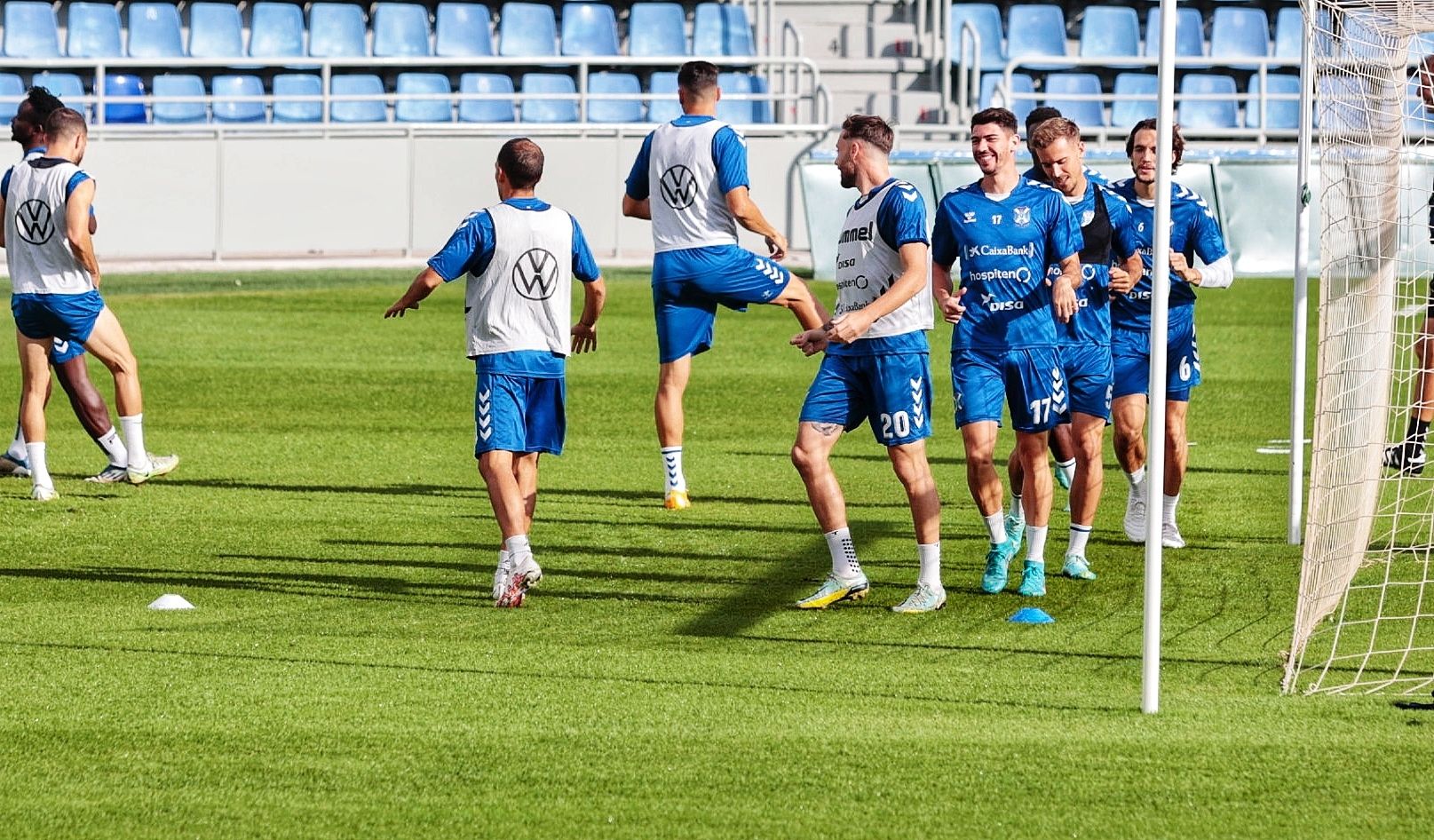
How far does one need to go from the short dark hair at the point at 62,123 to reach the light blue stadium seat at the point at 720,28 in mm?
17037

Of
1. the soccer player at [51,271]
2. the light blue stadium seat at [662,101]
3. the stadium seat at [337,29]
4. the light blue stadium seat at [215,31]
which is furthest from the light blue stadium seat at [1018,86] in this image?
the soccer player at [51,271]

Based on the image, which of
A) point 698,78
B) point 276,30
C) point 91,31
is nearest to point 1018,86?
point 276,30

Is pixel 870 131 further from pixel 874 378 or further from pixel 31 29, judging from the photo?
pixel 31 29

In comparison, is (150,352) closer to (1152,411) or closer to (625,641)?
(625,641)

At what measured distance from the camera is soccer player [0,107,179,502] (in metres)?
10.6

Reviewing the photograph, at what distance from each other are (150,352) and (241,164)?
711 centimetres

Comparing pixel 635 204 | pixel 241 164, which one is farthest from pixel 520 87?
pixel 635 204

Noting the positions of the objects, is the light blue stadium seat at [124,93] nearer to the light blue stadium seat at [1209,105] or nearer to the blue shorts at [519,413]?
the light blue stadium seat at [1209,105]

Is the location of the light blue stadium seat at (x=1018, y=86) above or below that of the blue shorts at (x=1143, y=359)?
above

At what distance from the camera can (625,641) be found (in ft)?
24.2

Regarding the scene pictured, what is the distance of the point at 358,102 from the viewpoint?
26.2 m

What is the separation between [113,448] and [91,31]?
16.9 m

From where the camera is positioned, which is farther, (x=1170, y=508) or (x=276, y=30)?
(x=276, y=30)

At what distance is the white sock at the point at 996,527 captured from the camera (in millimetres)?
8320
